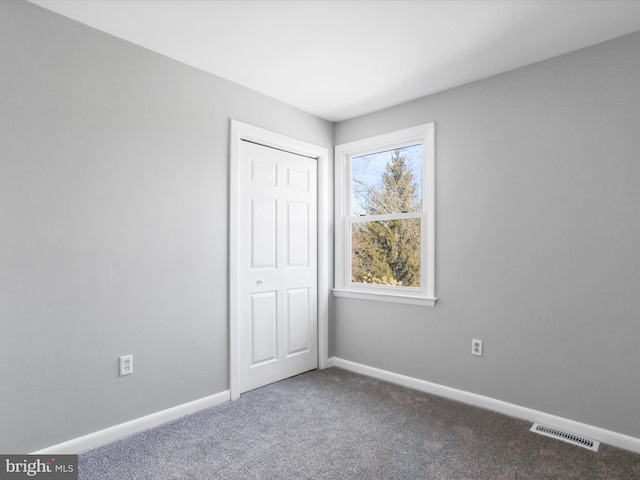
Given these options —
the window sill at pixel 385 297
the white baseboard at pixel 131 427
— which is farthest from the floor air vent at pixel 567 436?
the white baseboard at pixel 131 427

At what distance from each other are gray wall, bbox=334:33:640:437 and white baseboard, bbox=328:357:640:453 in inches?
1.5

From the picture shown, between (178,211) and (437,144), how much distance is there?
201cm

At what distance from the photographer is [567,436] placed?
7.42ft

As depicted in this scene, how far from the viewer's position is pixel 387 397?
2852 millimetres

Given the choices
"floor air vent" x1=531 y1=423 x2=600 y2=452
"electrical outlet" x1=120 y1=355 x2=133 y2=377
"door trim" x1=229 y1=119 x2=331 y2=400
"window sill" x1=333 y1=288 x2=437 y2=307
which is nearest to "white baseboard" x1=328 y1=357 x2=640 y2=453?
"floor air vent" x1=531 y1=423 x2=600 y2=452

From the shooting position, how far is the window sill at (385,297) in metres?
2.99

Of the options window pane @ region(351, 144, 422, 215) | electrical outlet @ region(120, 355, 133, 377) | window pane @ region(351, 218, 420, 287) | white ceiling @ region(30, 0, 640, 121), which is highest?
white ceiling @ region(30, 0, 640, 121)

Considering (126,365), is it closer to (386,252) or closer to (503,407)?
(386,252)

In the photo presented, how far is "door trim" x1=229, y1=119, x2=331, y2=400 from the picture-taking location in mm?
2816

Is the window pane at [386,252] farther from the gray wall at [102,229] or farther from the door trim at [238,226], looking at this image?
the gray wall at [102,229]

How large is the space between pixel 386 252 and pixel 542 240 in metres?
1.26

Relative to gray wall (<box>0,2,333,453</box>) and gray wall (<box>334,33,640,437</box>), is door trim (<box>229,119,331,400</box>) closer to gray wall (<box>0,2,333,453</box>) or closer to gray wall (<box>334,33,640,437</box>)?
gray wall (<box>0,2,333,453</box>)

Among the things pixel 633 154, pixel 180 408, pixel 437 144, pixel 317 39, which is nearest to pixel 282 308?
pixel 180 408

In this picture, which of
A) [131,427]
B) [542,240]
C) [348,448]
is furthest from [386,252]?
[131,427]
